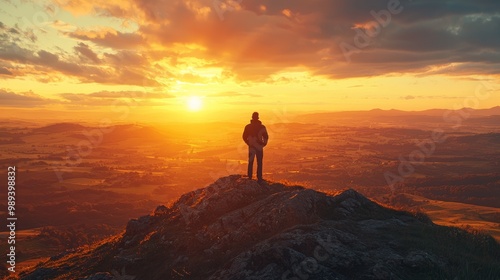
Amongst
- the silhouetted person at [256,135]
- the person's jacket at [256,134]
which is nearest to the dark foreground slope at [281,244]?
the silhouetted person at [256,135]

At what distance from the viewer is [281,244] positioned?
1295 centimetres

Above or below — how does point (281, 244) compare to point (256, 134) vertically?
below

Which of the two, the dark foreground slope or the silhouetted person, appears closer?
the dark foreground slope

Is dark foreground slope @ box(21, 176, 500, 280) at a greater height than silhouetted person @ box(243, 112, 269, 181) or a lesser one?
lesser

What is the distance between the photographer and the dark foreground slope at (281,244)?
39.7 ft

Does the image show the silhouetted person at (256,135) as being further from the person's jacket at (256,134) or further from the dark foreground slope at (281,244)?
the dark foreground slope at (281,244)

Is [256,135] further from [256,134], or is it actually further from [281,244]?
[281,244]

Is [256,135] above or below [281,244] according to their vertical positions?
above

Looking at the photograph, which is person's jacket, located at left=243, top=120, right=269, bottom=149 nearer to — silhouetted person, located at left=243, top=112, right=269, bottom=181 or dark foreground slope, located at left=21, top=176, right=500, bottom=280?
silhouetted person, located at left=243, top=112, right=269, bottom=181

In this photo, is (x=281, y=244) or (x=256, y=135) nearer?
(x=281, y=244)

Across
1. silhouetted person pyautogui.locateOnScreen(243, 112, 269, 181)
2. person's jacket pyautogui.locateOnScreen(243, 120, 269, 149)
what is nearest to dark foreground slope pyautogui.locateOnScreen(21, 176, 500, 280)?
silhouetted person pyautogui.locateOnScreen(243, 112, 269, 181)

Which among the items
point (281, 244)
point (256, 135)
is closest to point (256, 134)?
point (256, 135)

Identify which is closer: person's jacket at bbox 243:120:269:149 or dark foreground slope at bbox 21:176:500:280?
dark foreground slope at bbox 21:176:500:280

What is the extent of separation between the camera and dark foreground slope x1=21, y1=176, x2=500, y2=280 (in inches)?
476
